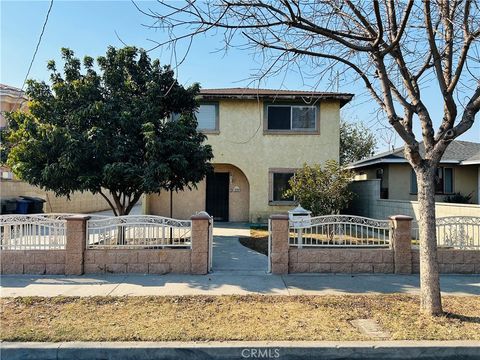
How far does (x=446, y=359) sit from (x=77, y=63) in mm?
10807

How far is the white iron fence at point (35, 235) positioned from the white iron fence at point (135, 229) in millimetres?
567

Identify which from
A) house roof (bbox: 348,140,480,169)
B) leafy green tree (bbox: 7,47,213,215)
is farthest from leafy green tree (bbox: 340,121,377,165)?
leafy green tree (bbox: 7,47,213,215)

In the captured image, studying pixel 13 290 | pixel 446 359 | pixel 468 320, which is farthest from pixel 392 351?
pixel 13 290

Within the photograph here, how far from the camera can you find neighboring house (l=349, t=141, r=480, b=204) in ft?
53.1

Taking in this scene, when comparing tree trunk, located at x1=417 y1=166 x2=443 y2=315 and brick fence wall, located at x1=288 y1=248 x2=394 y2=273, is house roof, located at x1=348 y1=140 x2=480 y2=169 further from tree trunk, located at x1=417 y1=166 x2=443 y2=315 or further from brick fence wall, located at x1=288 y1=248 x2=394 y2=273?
tree trunk, located at x1=417 y1=166 x2=443 y2=315

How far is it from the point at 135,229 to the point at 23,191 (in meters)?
12.6

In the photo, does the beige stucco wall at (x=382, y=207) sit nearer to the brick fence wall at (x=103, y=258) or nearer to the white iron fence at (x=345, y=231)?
the white iron fence at (x=345, y=231)

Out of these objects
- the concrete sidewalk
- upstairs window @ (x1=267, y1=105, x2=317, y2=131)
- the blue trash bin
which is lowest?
the concrete sidewalk

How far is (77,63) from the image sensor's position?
10320 millimetres

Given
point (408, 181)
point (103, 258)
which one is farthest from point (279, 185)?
point (103, 258)

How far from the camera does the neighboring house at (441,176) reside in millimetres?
16172

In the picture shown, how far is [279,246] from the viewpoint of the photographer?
7.39 meters

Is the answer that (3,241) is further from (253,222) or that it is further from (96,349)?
(253,222)

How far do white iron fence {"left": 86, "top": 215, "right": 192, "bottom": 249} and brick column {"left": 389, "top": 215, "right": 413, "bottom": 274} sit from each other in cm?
429
